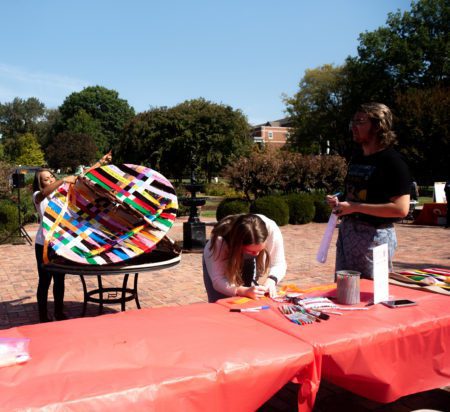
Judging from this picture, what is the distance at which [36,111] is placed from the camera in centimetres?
8406

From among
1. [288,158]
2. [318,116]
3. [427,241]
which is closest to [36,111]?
[318,116]

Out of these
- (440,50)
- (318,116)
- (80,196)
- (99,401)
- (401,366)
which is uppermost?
(440,50)

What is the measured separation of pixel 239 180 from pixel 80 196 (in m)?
13.0

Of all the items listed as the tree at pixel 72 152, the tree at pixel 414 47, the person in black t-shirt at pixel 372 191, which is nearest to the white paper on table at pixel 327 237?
the person in black t-shirt at pixel 372 191

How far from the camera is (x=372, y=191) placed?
9.71 feet

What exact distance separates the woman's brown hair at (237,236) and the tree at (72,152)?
50.9m

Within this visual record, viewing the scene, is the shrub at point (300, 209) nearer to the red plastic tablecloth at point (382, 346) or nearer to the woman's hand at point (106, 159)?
the woman's hand at point (106, 159)

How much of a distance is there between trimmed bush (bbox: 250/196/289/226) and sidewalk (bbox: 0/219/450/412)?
8.12ft

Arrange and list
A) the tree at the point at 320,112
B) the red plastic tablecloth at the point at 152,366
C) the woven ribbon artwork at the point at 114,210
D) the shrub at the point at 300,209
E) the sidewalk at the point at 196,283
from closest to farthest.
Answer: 1. the red plastic tablecloth at the point at 152,366
2. the sidewalk at the point at 196,283
3. the woven ribbon artwork at the point at 114,210
4. the shrub at the point at 300,209
5. the tree at the point at 320,112

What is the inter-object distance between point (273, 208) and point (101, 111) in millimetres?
61266

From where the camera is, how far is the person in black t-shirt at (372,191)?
2.89 metres

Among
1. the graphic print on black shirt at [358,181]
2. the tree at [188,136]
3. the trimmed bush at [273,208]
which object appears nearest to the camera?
the graphic print on black shirt at [358,181]

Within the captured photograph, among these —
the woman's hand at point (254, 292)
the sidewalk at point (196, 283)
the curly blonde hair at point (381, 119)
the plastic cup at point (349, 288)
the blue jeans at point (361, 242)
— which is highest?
the curly blonde hair at point (381, 119)

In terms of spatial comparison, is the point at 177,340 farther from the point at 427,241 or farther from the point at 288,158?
the point at 288,158
